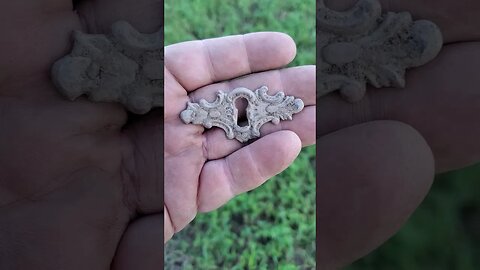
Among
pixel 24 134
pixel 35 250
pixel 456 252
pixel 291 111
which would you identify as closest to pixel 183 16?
pixel 291 111

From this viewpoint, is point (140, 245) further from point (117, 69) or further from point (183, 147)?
point (117, 69)

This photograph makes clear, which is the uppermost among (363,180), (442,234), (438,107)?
(438,107)

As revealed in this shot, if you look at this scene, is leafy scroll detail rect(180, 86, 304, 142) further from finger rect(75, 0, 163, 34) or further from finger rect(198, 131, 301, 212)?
finger rect(75, 0, 163, 34)

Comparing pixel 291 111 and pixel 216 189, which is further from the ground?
pixel 291 111

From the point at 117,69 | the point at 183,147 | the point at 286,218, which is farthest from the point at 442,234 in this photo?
the point at 117,69

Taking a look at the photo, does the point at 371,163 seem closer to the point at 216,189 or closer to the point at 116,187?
the point at 216,189

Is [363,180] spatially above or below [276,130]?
below

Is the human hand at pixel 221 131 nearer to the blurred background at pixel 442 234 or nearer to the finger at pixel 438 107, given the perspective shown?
the finger at pixel 438 107
